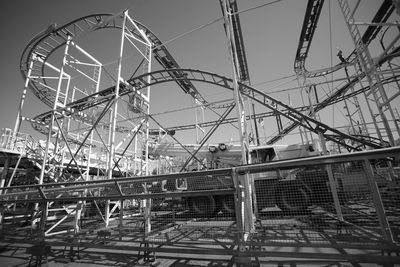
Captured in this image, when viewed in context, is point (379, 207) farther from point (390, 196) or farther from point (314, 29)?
point (314, 29)

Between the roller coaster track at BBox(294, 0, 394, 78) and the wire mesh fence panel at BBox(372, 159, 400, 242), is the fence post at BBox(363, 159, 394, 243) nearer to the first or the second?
the wire mesh fence panel at BBox(372, 159, 400, 242)

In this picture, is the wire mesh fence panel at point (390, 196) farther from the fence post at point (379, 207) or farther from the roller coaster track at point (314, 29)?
the roller coaster track at point (314, 29)

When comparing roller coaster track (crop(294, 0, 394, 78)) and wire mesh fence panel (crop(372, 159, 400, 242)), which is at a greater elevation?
roller coaster track (crop(294, 0, 394, 78))

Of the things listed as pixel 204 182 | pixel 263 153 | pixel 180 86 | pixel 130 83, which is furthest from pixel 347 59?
pixel 130 83

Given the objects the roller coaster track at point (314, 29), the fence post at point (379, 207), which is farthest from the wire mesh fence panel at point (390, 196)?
the roller coaster track at point (314, 29)

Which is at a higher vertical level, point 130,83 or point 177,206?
point 130,83

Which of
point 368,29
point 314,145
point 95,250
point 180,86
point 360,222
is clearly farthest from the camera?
point 180,86

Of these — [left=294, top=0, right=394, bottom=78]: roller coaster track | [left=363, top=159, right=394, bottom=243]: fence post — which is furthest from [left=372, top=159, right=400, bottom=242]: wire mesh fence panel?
[left=294, top=0, right=394, bottom=78]: roller coaster track

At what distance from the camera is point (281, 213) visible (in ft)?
26.1

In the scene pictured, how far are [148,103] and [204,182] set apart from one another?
4602 millimetres

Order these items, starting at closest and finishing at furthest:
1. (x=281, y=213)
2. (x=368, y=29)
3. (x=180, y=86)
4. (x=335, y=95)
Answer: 1. (x=281, y=213)
2. (x=368, y=29)
3. (x=335, y=95)
4. (x=180, y=86)

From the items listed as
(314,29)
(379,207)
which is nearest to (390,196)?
(379,207)

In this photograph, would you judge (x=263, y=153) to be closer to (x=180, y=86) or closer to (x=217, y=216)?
(x=217, y=216)

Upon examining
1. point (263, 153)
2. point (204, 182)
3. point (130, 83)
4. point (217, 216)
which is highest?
point (130, 83)
